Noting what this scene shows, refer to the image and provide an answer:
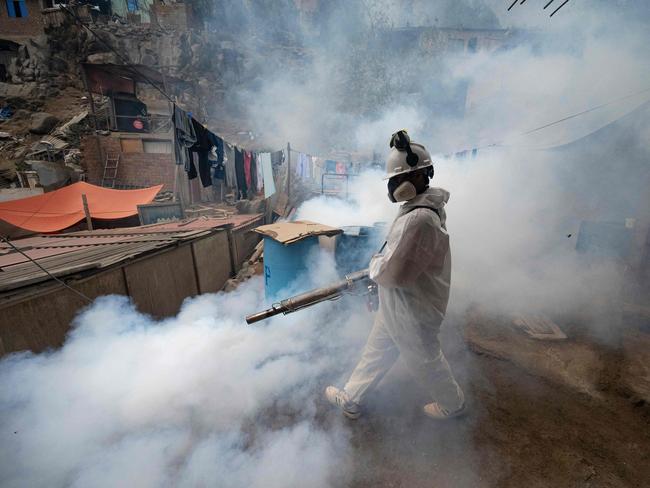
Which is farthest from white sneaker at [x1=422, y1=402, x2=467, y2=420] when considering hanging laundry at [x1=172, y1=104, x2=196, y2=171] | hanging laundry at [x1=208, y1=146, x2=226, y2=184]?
hanging laundry at [x1=208, y1=146, x2=226, y2=184]

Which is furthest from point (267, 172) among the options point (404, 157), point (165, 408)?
point (404, 157)

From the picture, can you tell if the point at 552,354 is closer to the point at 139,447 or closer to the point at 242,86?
the point at 139,447

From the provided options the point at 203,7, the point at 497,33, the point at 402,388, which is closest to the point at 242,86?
the point at 203,7

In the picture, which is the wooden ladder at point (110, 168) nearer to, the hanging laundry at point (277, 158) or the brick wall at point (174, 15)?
the hanging laundry at point (277, 158)

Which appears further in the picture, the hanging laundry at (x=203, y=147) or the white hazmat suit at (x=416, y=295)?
the hanging laundry at (x=203, y=147)

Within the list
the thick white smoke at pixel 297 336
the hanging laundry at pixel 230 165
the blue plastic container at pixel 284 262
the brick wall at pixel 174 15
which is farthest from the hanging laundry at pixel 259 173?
the brick wall at pixel 174 15

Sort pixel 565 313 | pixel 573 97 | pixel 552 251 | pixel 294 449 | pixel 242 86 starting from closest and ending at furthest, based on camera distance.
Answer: pixel 294 449 < pixel 565 313 < pixel 552 251 < pixel 573 97 < pixel 242 86

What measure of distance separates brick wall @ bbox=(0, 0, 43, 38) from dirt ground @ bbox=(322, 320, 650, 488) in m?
35.7

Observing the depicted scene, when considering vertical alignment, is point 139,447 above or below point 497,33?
below

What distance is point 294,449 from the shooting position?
7.44ft

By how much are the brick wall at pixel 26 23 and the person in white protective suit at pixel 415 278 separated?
35.2 metres

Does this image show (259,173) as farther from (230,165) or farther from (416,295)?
(416,295)

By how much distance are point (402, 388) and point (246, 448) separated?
1545 mm

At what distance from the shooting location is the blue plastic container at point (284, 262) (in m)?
3.95
